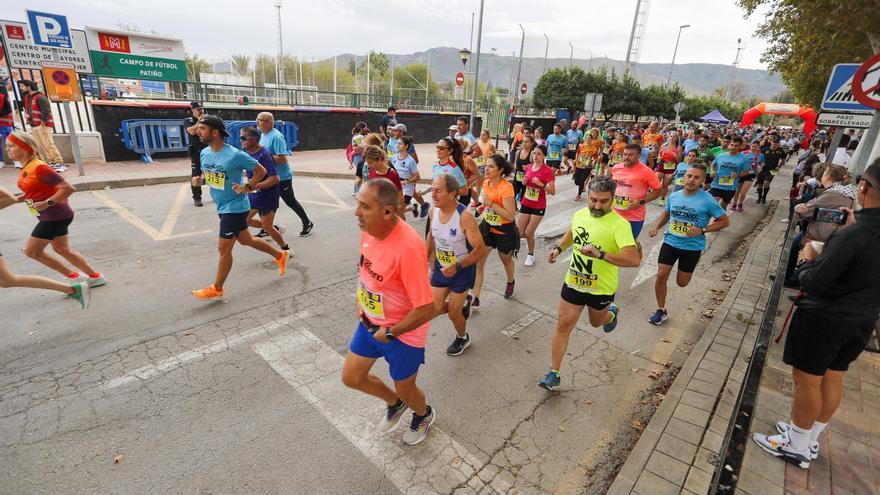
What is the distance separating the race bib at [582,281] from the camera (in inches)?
137

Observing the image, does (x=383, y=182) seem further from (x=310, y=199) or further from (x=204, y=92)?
(x=204, y=92)

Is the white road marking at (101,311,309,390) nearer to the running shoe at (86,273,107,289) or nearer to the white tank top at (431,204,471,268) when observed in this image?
the white tank top at (431,204,471,268)

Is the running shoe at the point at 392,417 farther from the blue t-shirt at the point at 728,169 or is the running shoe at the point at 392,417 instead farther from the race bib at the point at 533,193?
the blue t-shirt at the point at 728,169

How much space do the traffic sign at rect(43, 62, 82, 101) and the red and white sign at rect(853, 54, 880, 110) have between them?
536 inches

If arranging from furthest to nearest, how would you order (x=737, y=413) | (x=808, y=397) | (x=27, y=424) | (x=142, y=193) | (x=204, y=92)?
(x=204, y=92) → (x=142, y=193) → (x=27, y=424) → (x=808, y=397) → (x=737, y=413)

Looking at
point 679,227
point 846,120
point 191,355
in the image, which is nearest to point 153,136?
point 191,355

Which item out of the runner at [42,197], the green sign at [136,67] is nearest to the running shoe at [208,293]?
the runner at [42,197]

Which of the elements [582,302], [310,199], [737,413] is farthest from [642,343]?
[310,199]

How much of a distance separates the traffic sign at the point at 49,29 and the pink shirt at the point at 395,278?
11.2 meters

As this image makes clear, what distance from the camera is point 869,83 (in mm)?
4441

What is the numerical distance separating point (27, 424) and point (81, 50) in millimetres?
10603

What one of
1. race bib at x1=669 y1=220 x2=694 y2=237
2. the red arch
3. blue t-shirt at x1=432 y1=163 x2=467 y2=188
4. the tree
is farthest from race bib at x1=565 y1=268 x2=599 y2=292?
the red arch

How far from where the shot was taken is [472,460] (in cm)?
299

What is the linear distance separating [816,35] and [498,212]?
45.6ft
